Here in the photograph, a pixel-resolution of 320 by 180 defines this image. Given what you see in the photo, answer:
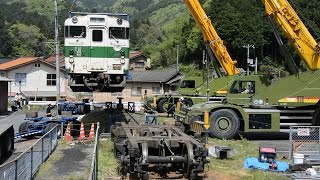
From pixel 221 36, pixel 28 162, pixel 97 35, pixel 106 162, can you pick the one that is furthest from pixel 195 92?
pixel 221 36

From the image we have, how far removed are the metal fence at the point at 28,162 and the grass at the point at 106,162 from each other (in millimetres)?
1630

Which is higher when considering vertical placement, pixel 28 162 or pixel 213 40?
pixel 213 40

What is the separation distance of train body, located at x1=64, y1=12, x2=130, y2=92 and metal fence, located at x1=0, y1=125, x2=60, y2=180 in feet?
10.3

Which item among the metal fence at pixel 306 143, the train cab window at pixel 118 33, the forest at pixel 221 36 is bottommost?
the metal fence at pixel 306 143

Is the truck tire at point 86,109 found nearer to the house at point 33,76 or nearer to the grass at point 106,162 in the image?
the grass at point 106,162

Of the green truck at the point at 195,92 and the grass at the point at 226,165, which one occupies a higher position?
the green truck at the point at 195,92

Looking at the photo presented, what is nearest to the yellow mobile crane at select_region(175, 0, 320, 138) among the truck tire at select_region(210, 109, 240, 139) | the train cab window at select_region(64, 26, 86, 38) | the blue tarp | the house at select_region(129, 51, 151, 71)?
the truck tire at select_region(210, 109, 240, 139)

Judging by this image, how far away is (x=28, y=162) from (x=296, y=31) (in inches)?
546

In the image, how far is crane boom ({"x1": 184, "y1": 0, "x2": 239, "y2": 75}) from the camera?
92.8ft

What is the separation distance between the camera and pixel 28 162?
10422 mm

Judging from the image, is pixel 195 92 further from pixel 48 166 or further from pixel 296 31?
pixel 48 166

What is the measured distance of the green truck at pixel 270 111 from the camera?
60.3 ft

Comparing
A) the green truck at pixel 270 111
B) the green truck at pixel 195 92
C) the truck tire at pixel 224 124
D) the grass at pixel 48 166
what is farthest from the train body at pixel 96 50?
the green truck at pixel 195 92

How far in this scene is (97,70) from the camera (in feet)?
58.0
